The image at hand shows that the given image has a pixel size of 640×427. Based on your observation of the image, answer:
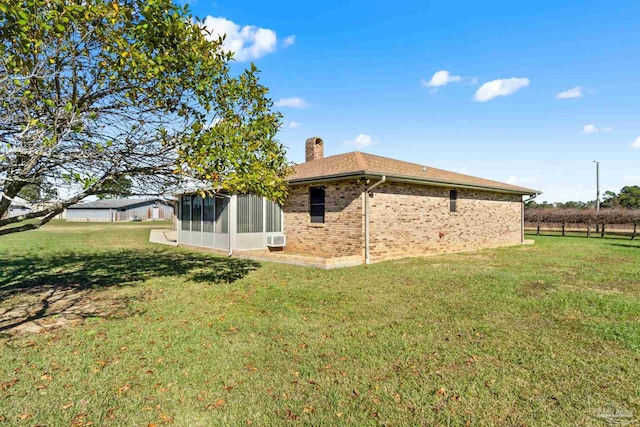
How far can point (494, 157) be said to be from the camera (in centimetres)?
1847

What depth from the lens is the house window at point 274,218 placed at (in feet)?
46.9

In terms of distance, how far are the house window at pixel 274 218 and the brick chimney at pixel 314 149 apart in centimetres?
489

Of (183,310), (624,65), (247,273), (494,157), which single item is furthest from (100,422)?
(494,157)

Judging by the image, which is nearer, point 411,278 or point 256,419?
point 256,419

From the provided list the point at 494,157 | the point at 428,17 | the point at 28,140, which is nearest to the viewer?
the point at 28,140

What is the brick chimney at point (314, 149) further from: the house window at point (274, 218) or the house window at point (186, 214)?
the house window at point (186, 214)

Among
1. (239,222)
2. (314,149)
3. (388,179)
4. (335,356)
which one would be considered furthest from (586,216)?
(335,356)

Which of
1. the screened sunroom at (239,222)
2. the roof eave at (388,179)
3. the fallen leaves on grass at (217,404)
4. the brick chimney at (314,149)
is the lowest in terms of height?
the fallen leaves on grass at (217,404)

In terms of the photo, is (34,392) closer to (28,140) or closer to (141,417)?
(141,417)

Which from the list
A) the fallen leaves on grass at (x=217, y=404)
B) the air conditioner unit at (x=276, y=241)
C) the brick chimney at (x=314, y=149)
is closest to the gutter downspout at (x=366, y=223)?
the air conditioner unit at (x=276, y=241)

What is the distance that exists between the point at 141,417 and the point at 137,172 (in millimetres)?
4300

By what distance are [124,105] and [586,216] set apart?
33004mm

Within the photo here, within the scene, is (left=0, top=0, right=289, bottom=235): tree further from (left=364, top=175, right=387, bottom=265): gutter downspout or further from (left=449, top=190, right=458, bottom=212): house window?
(left=449, top=190, right=458, bottom=212): house window

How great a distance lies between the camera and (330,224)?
40.1ft
